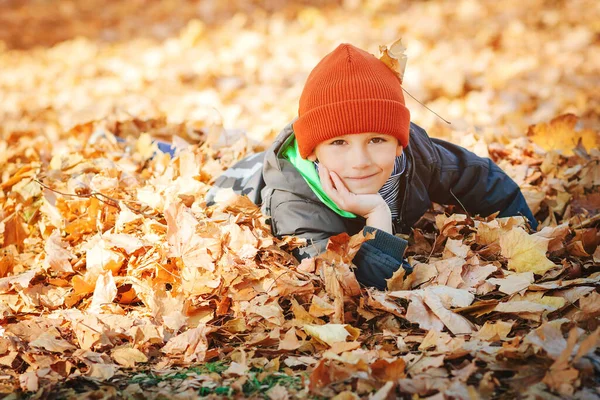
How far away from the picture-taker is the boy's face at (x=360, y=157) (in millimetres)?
2459

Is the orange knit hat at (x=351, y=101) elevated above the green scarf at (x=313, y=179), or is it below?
above

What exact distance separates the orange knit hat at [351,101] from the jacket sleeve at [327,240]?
308 millimetres

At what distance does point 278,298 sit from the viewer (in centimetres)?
237

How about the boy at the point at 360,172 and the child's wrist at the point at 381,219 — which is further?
the child's wrist at the point at 381,219

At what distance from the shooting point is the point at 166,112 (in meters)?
5.38

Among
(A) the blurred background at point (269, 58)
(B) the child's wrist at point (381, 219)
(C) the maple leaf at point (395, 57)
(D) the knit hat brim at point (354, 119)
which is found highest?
(A) the blurred background at point (269, 58)

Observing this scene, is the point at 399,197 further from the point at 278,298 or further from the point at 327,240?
the point at 278,298

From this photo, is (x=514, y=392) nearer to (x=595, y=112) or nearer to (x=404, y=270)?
(x=404, y=270)

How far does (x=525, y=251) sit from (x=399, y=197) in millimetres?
611

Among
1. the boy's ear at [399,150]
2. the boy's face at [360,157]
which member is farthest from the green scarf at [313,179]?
the boy's ear at [399,150]

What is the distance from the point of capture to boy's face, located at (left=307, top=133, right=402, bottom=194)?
2.46 meters

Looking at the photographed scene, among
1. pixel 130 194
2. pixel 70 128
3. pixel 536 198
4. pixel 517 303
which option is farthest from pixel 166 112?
pixel 517 303

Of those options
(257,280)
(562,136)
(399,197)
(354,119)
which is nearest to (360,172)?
(354,119)

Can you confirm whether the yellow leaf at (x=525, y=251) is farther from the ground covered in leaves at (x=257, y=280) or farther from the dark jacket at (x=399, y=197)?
the dark jacket at (x=399, y=197)
